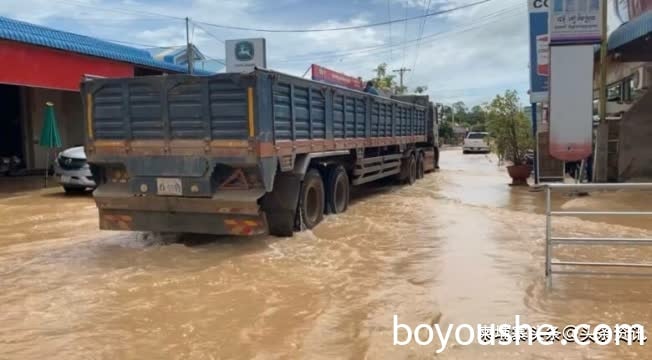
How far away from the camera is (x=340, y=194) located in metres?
10.4

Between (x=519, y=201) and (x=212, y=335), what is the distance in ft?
31.3

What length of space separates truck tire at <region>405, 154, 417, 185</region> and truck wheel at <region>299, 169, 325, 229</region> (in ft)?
24.0

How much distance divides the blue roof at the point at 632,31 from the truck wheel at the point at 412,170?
20.6 ft

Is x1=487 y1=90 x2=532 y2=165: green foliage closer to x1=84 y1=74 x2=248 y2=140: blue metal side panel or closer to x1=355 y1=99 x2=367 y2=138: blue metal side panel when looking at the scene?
x1=355 y1=99 x2=367 y2=138: blue metal side panel

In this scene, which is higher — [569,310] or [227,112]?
[227,112]

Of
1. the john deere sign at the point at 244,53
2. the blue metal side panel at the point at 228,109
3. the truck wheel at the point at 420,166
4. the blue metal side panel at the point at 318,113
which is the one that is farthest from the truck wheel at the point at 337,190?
the john deere sign at the point at 244,53

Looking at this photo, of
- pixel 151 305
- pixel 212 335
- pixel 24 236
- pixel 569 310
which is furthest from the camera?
pixel 24 236

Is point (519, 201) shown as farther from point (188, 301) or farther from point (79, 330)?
point (79, 330)

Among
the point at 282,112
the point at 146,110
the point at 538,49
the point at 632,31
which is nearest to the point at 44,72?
the point at 146,110

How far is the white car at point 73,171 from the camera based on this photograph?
13391 millimetres

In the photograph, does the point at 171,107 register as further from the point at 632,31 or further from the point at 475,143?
the point at 475,143

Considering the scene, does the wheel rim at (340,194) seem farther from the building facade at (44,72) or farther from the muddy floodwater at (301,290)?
the building facade at (44,72)

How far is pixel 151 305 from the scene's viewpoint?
16.8 ft

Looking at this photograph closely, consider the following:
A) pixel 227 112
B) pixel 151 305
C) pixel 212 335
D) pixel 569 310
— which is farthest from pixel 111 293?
pixel 569 310
